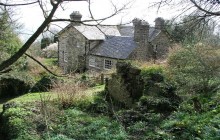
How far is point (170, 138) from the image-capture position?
26.2ft

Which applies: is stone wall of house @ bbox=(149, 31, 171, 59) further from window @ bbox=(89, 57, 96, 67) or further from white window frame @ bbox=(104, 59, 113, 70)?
window @ bbox=(89, 57, 96, 67)

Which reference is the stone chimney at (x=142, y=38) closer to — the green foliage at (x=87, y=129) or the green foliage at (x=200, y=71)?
the green foliage at (x=200, y=71)

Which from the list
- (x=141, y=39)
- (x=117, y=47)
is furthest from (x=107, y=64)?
(x=141, y=39)

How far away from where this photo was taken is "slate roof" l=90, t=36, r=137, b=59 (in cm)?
2888

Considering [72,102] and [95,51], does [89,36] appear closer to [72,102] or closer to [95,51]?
[95,51]

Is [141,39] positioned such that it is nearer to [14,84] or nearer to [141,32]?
[141,32]

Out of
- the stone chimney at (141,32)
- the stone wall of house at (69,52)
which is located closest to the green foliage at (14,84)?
the stone wall of house at (69,52)

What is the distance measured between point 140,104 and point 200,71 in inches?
133

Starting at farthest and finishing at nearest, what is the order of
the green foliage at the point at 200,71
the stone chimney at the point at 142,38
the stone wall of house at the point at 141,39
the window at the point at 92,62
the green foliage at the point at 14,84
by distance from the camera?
the window at the point at 92,62 → the stone chimney at the point at 142,38 → the stone wall of house at the point at 141,39 → the green foliage at the point at 14,84 → the green foliage at the point at 200,71

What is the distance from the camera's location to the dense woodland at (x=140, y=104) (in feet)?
26.4

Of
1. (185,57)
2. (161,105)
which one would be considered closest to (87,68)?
(185,57)

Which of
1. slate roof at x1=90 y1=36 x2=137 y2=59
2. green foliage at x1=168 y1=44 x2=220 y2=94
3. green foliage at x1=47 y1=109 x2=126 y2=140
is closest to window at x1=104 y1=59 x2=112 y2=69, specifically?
slate roof at x1=90 y1=36 x2=137 y2=59

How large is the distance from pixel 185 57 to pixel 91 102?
18.0 ft

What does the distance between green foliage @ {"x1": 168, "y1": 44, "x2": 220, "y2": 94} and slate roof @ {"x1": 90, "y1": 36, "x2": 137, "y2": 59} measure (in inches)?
546
